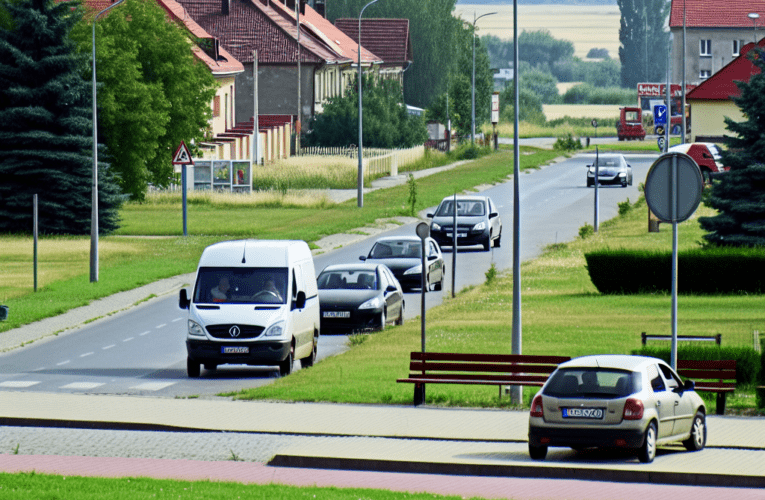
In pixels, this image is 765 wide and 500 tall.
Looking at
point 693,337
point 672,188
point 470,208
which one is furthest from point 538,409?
point 470,208

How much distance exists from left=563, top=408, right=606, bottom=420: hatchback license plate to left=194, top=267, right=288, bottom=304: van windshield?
27.6 feet

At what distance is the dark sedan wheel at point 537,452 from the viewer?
14086 mm

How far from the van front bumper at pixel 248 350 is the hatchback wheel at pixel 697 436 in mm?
7763

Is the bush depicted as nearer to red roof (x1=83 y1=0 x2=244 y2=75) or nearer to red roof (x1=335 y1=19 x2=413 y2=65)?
red roof (x1=335 y1=19 x2=413 y2=65)

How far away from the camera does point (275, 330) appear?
2120 centimetres

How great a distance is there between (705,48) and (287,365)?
10467cm

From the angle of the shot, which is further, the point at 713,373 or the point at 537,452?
the point at 713,373

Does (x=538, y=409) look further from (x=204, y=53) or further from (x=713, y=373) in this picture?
(x=204, y=53)

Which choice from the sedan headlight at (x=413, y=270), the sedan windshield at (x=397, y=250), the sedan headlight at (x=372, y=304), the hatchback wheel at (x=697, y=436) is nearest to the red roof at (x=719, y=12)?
the sedan windshield at (x=397, y=250)

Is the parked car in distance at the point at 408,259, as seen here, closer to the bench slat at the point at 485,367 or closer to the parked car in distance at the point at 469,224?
the parked car in distance at the point at 469,224

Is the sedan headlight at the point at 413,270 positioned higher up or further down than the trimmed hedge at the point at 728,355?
higher up

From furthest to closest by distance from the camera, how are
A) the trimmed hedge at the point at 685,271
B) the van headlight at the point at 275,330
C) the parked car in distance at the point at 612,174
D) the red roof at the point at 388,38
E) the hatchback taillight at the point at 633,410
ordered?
1. the red roof at the point at 388,38
2. the parked car in distance at the point at 612,174
3. the trimmed hedge at the point at 685,271
4. the van headlight at the point at 275,330
5. the hatchback taillight at the point at 633,410

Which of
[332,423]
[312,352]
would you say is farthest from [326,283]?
[332,423]

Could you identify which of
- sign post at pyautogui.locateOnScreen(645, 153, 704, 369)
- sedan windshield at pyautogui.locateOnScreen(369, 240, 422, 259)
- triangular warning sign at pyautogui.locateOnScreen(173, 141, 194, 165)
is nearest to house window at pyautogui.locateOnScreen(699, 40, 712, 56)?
triangular warning sign at pyautogui.locateOnScreen(173, 141, 194, 165)
